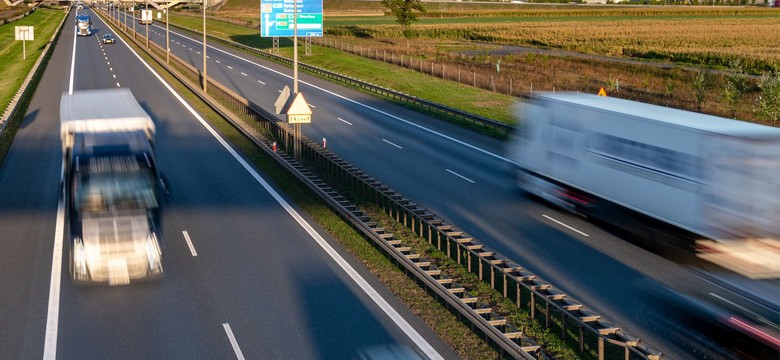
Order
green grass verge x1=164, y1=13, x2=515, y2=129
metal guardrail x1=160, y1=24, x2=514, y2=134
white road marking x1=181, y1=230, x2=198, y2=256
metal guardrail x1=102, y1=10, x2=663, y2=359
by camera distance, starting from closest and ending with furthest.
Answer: metal guardrail x1=102, y1=10, x2=663, y2=359, white road marking x1=181, y1=230, x2=198, y2=256, metal guardrail x1=160, y1=24, x2=514, y2=134, green grass verge x1=164, y1=13, x2=515, y2=129

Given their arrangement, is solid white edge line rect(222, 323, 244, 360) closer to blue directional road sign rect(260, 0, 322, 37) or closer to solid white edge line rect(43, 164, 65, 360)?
solid white edge line rect(43, 164, 65, 360)

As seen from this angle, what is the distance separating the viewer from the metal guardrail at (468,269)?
14.4 metres

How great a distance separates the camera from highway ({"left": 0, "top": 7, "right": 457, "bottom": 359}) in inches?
595

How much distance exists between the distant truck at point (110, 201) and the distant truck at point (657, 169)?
11.4m

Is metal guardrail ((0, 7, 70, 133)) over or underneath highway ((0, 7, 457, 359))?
over

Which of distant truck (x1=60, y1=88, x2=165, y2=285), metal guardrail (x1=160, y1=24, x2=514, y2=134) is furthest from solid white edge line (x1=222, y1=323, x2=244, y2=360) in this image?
metal guardrail (x1=160, y1=24, x2=514, y2=134)

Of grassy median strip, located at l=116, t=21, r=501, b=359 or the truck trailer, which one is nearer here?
grassy median strip, located at l=116, t=21, r=501, b=359

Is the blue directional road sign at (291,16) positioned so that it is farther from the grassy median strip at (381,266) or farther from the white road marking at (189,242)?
the white road marking at (189,242)

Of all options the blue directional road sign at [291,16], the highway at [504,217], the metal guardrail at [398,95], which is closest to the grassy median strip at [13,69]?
the highway at [504,217]

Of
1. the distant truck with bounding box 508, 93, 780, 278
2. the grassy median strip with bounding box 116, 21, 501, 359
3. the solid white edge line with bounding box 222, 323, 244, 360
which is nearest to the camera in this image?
the solid white edge line with bounding box 222, 323, 244, 360

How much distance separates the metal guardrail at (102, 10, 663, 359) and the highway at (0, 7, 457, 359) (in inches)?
35.1

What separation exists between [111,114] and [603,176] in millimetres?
12730

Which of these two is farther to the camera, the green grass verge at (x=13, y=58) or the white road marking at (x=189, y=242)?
the green grass verge at (x=13, y=58)

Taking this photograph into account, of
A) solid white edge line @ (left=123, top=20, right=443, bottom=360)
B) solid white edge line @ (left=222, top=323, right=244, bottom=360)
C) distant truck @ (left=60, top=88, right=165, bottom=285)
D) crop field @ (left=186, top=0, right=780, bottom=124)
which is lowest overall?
solid white edge line @ (left=222, top=323, right=244, bottom=360)
